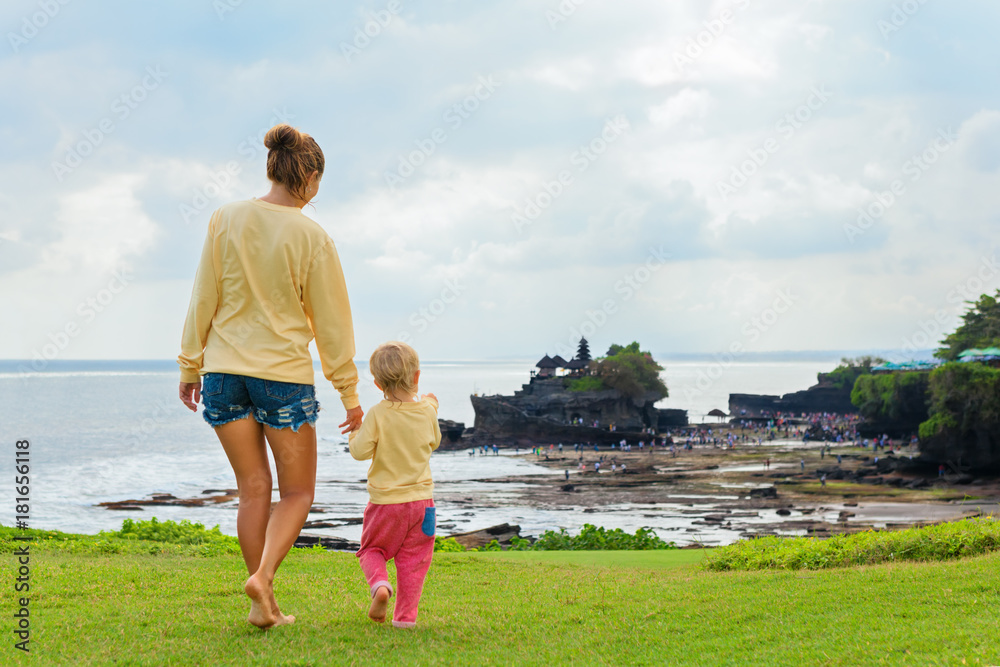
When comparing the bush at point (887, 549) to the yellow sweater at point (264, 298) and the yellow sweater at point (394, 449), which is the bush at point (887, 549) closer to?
the yellow sweater at point (394, 449)

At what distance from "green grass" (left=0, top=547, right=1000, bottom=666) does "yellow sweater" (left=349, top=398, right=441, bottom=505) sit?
27.3 inches

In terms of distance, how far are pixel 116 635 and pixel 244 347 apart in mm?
1547

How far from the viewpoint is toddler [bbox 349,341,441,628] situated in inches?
154

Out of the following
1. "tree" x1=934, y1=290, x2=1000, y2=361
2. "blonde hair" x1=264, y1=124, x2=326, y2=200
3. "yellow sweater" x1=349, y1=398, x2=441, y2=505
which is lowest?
"yellow sweater" x1=349, y1=398, x2=441, y2=505

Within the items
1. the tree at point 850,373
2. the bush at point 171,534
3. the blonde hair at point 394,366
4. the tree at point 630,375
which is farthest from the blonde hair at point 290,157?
the tree at point 850,373

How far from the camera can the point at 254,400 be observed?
3490 millimetres

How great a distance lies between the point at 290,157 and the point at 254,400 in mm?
1210

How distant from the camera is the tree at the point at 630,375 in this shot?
220ft

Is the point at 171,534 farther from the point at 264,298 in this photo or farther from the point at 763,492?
the point at 763,492

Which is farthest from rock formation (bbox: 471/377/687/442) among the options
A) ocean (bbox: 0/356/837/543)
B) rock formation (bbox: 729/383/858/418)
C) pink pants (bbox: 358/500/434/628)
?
pink pants (bbox: 358/500/434/628)

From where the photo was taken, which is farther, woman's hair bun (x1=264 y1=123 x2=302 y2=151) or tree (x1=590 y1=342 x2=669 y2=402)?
tree (x1=590 y1=342 x2=669 y2=402)

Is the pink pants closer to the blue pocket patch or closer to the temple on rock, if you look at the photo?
the blue pocket patch

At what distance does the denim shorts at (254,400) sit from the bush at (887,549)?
504 centimetres

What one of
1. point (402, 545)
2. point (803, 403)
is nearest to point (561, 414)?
point (803, 403)
